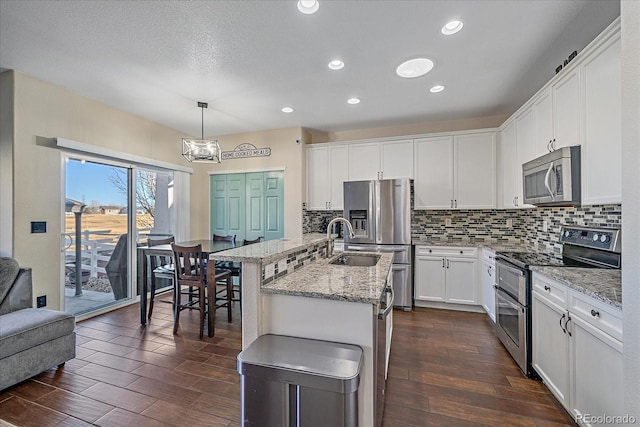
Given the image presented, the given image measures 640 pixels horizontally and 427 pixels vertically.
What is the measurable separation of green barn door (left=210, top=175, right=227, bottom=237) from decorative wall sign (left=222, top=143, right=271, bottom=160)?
0.40m

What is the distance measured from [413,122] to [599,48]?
2519 millimetres

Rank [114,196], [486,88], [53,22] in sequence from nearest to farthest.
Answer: [53,22] → [486,88] → [114,196]

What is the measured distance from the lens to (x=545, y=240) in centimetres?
307

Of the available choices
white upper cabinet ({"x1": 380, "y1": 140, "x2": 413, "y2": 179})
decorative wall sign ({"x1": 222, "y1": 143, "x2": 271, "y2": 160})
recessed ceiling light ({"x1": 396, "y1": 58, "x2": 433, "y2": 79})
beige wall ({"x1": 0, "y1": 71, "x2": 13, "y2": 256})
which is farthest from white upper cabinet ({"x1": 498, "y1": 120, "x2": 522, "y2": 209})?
beige wall ({"x1": 0, "y1": 71, "x2": 13, "y2": 256})

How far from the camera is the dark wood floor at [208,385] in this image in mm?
1735

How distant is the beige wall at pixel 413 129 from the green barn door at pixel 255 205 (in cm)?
122

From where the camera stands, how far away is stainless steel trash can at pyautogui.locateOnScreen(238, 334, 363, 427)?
1.10 m

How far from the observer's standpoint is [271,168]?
4656 mm

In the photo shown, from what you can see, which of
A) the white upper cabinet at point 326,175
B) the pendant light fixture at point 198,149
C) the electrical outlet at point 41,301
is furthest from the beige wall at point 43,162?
the white upper cabinet at point 326,175

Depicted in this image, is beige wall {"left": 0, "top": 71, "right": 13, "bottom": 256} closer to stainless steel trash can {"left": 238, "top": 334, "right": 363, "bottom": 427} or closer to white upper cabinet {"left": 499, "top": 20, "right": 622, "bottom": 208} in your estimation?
stainless steel trash can {"left": 238, "top": 334, "right": 363, "bottom": 427}

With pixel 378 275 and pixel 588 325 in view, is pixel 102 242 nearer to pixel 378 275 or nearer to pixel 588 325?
pixel 378 275

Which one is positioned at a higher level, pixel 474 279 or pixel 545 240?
pixel 545 240

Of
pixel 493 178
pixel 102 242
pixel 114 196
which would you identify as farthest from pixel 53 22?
pixel 493 178

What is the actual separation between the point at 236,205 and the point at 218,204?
14.7 inches
